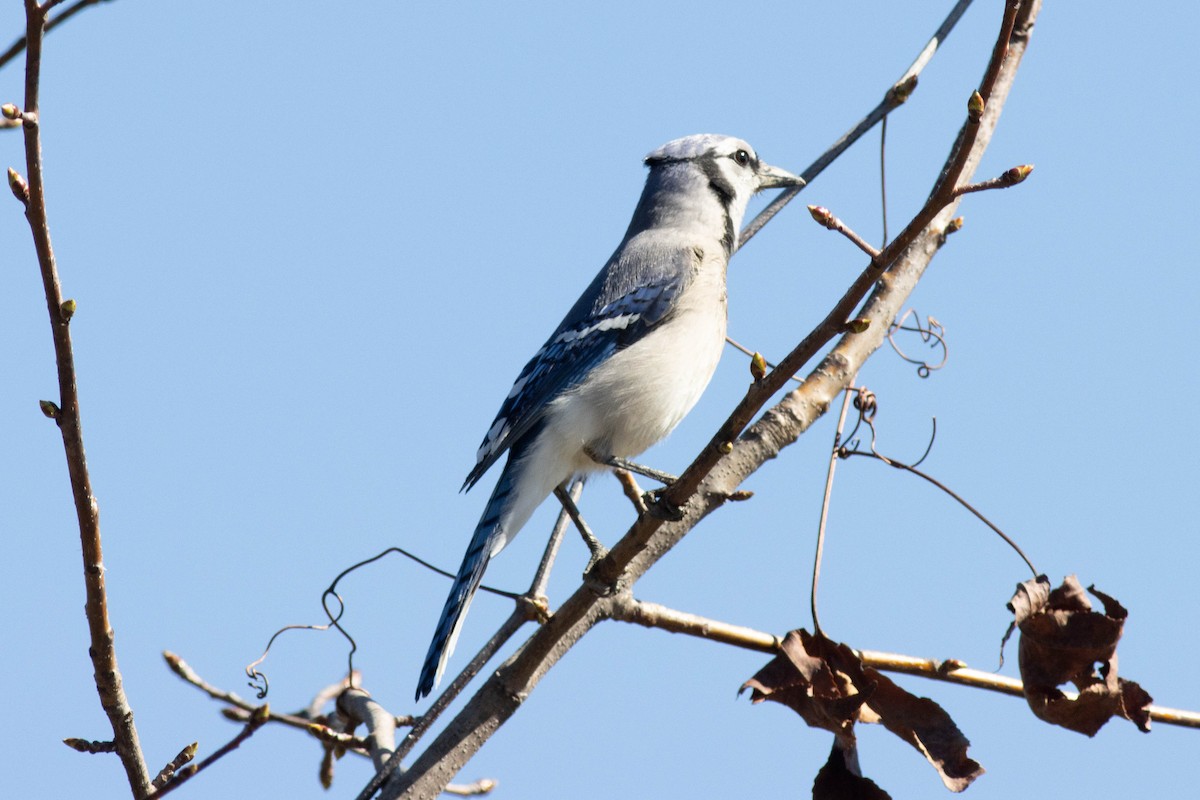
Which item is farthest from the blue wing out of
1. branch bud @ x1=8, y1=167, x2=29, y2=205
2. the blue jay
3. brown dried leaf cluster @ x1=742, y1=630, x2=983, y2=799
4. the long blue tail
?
branch bud @ x1=8, y1=167, x2=29, y2=205

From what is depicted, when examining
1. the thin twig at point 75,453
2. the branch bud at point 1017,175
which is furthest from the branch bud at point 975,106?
the thin twig at point 75,453

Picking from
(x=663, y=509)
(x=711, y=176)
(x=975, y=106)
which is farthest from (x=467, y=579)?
(x=975, y=106)

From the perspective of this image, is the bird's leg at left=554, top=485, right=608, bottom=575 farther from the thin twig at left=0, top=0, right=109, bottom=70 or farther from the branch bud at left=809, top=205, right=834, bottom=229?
the thin twig at left=0, top=0, right=109, bottom=70

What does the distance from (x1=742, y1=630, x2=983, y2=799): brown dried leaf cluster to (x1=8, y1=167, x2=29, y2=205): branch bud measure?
5.14ft

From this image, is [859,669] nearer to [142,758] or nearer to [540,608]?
[540,608]

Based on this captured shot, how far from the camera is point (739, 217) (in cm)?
496

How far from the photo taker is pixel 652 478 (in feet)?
11.6

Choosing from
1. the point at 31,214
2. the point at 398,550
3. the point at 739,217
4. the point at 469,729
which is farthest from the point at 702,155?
the point at 31,214

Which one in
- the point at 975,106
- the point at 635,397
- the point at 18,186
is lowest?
the point at 975,106

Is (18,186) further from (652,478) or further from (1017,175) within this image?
(652,478)

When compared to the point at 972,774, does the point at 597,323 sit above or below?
above

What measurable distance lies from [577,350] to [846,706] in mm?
1939

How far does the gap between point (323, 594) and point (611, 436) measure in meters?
1.09

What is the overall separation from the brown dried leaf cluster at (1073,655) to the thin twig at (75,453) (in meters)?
1.61
